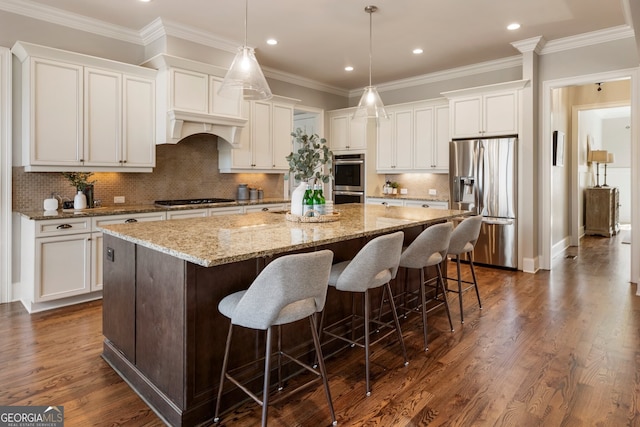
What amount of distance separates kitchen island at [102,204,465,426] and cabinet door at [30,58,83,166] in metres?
1.73

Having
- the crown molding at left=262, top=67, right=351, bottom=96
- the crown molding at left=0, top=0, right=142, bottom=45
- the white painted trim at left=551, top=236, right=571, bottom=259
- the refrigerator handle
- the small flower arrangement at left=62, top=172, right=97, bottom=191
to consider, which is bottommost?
the white painted trim at left=551, top=236, right=571, bottom=259

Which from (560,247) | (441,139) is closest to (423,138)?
(441,139)

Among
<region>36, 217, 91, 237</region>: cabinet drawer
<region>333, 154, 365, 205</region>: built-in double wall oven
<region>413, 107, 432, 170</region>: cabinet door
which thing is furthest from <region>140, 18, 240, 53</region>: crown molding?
<region>413, 107, 432, 170</region>: cabinet door

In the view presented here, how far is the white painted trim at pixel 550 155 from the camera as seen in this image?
4.41 meters

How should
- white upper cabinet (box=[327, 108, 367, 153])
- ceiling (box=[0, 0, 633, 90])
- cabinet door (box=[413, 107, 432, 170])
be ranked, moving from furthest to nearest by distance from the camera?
white upper cabinet (box=[327, 108, 367, 153]) < cabinet door (box=[413, 107, 432, 170]) < ceiling (box=[0, 0, 633, 90])

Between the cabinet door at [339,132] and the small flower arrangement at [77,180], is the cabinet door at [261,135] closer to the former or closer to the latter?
the cabinet door at [339,132]

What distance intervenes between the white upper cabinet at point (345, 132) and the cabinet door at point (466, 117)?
5.02 feet

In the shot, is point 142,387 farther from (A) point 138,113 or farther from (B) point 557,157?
(B) point 557,157

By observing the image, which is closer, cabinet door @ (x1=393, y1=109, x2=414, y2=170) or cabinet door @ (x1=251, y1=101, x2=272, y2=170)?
cabinet door @ (x1=251, y1=101, x2=272, y2=170)

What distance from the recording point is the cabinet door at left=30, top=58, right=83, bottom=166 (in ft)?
12.0

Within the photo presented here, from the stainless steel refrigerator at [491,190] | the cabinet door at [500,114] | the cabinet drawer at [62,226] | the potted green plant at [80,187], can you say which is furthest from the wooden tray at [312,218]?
the cabinet door at [500,114]

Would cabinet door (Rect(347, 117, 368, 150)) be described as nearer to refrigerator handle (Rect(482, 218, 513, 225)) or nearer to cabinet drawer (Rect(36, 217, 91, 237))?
refrigerator handle (Rect(482, 218, 513, 225))

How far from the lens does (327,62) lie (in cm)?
577

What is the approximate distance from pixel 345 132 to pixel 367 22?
2.74m
